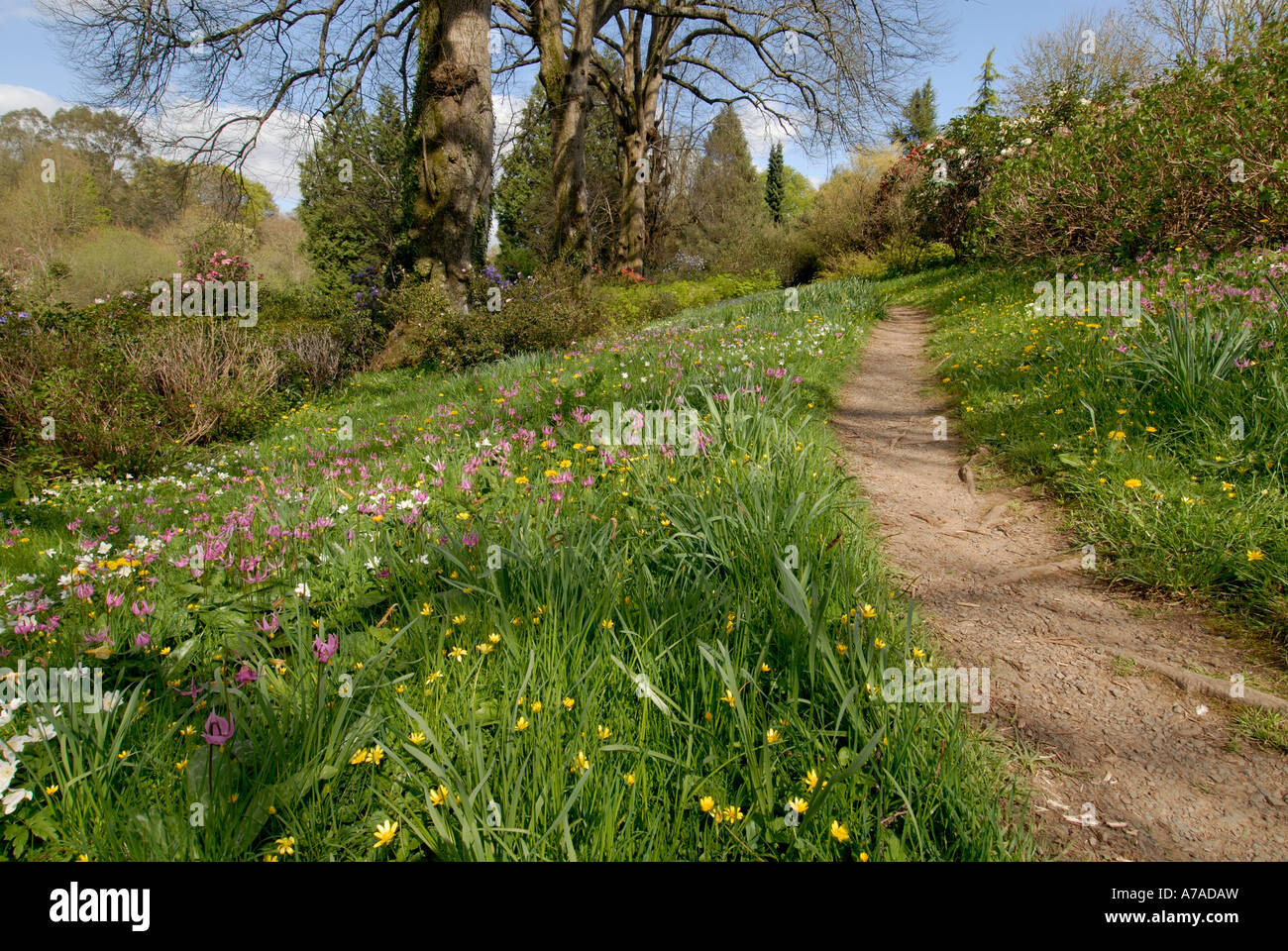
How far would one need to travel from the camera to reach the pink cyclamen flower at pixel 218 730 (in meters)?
1.40

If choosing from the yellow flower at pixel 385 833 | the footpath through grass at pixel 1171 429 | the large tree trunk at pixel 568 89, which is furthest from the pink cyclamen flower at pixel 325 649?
the large tree trunk at pixel 568 89

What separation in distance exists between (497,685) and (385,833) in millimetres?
524

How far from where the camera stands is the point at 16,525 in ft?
13.0

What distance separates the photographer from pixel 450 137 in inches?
389

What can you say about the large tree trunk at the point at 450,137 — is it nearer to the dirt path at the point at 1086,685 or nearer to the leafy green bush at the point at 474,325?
the leafy green bush at the point at 474,325

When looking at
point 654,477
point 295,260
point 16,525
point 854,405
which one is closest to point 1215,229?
point 854,405

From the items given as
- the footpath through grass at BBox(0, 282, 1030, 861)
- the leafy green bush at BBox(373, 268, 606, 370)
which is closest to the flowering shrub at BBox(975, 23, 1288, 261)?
the footpath through grass at BBox(0, 282, 1030, 861)

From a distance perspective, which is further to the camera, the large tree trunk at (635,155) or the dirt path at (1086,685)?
the large tree trunk at (635,155)

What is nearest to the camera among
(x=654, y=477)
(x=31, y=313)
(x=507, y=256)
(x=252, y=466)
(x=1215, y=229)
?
(x=654, y=477)

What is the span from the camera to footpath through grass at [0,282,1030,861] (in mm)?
1396

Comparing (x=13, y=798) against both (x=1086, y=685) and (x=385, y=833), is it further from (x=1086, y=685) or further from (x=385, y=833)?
(x=1086, y=685)

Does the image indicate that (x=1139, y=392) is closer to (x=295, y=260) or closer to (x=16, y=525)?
(x=16, y=525)

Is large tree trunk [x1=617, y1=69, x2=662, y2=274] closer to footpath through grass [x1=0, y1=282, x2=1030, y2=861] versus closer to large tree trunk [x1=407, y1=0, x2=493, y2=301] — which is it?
large tree trunk [x1=407, y1=0, x2=493, y2=301]
